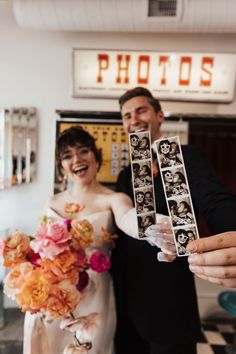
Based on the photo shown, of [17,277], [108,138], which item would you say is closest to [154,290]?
[17,277]

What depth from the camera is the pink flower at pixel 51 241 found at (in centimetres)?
85

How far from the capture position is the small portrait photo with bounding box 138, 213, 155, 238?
654mm

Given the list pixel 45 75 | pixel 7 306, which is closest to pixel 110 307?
pixel 7 306

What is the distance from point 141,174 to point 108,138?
1367 millimetres

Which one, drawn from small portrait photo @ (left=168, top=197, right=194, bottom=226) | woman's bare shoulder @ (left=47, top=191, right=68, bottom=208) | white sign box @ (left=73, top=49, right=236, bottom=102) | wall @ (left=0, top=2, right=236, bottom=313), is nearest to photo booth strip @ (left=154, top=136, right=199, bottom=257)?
small portrait photo @ (left=168, top=197, right=194, bottom=226)

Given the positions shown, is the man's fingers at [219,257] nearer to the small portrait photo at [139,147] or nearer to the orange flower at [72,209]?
the small portrait photo at [139,147]

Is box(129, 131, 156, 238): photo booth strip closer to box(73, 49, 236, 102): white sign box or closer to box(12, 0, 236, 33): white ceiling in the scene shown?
box(12, 0, 236, 33): white ceiling

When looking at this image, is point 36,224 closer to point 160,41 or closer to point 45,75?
point 45,75

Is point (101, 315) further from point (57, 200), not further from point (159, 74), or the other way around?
point (159, 74)

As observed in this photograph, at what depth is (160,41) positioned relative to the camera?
2088mm

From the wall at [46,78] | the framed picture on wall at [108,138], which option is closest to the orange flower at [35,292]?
the framed picture on wall at [108,138]

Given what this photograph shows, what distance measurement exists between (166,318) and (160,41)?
1.85 meters

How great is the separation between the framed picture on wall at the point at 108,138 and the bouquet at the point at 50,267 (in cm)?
105

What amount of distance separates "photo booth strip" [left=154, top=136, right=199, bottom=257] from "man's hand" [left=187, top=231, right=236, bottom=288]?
37 millimetres
